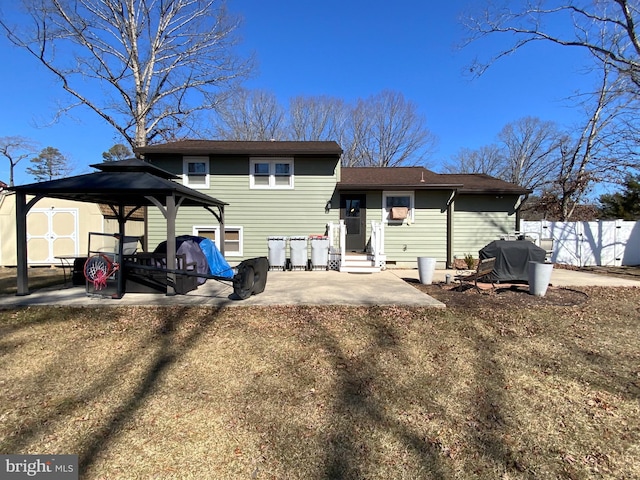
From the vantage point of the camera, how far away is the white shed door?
12.3m

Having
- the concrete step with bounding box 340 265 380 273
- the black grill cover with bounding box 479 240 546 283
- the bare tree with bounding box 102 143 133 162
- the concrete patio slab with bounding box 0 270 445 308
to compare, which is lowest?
the concrete patio slab with bounding box 0 270 445 308

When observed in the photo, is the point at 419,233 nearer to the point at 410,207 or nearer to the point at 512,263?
the point at 410,207

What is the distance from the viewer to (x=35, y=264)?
1230 cm

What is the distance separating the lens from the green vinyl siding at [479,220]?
12.4 m

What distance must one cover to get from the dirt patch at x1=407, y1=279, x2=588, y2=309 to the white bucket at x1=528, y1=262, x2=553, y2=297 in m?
0.14

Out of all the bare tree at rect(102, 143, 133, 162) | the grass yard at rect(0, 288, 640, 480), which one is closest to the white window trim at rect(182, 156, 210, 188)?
the grass yard at rect(0, 288, 640, 480)

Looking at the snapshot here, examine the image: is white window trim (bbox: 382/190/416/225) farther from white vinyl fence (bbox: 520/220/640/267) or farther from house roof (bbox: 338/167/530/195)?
white vinyl fence (bbox: 520/220/640/267)

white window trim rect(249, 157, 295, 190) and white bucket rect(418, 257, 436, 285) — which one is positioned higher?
white window trim rect(249, 157, 295, 190)

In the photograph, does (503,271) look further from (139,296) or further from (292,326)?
(139,296)

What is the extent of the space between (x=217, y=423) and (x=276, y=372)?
99 cm

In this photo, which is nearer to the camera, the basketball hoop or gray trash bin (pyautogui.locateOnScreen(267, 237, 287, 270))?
the basketball hoop

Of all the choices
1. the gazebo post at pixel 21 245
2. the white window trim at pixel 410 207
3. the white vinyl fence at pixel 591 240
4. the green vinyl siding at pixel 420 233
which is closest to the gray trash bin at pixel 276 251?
the green vinyl siding at pixel 420 233

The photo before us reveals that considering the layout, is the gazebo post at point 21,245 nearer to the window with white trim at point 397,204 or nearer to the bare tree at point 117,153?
the window with white trim at point 397,204

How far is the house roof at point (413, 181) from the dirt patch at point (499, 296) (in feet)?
13.9
